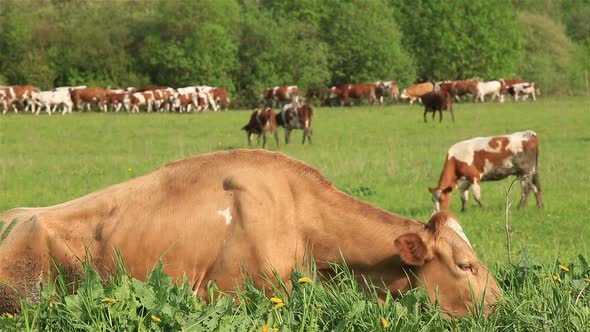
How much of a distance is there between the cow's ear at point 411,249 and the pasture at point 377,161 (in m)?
0.52

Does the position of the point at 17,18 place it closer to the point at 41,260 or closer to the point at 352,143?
the point at 352,143

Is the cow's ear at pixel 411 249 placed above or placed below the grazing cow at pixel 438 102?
above

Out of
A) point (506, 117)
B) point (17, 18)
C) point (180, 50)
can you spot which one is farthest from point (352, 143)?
point (17, 18)

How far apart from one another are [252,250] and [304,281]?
22.7 inches

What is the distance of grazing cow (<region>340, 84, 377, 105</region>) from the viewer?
59.2 metres

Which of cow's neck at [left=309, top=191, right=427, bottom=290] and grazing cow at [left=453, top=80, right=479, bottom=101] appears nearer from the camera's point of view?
cow's neck at [left=309, top=191, right=427, bottom=290]

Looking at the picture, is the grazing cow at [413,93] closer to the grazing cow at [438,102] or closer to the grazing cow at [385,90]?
the grazing cow at [385,90]

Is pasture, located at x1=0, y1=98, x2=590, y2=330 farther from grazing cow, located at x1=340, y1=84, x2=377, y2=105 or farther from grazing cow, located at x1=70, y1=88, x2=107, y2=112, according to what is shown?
grazing cow, located at x1=340, y1=84, x2=377, y2=105

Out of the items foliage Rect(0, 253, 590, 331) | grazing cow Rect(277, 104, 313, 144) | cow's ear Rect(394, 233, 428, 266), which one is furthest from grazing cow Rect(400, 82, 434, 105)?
foliage Rect(0, 253, 590, 331)

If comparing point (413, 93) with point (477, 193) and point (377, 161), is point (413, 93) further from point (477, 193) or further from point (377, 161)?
point (477, 193)

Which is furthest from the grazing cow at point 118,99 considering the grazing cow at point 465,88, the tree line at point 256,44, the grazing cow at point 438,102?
the grazing cow at point 438,102

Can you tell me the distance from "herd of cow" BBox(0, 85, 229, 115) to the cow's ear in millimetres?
46887

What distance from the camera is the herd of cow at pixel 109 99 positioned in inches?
2010

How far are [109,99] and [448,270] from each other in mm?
51681
